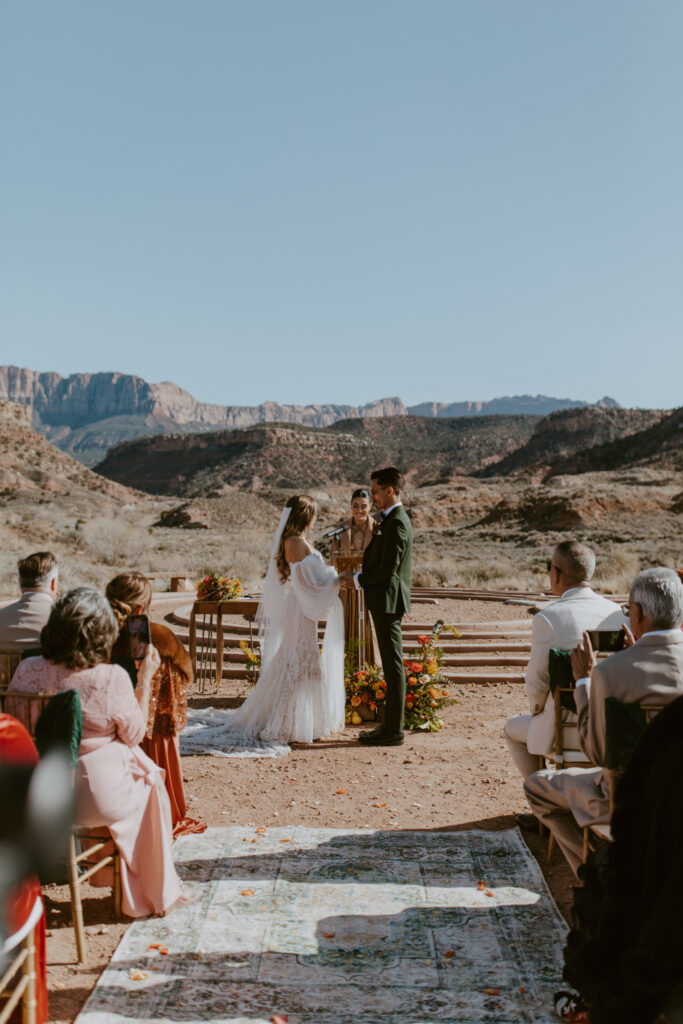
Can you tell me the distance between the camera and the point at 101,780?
325 cm

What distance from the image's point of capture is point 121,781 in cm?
333

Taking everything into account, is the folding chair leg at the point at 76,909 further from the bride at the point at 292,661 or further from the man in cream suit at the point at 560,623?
the bride at the point at 292,661

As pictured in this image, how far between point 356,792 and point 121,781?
7.53 ft

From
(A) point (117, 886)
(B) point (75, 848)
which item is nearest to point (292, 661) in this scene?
(A) point (117, 886)

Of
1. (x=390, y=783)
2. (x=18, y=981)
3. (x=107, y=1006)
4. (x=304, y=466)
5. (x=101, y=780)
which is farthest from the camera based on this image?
(x=304, y=466)

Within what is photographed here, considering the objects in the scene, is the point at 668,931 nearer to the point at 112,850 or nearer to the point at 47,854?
the point at 47,854

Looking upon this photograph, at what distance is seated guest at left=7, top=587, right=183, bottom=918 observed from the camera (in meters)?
3.19

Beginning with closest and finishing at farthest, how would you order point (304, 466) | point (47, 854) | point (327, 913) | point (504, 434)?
point (47, 854) < point (327, 913) < point (304, 466) < point (504, 434)

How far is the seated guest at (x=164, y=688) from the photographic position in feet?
13.2

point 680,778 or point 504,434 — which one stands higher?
point 504,434

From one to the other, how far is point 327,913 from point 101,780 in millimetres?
1090

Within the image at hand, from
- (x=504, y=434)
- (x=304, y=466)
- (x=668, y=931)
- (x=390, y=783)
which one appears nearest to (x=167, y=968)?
(x=668, y=931)

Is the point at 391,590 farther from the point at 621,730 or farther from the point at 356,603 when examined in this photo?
the point at 621,730

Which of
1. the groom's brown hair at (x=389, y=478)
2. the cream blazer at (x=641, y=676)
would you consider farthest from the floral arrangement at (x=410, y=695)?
the cream blazer at (x=641, y=676)
